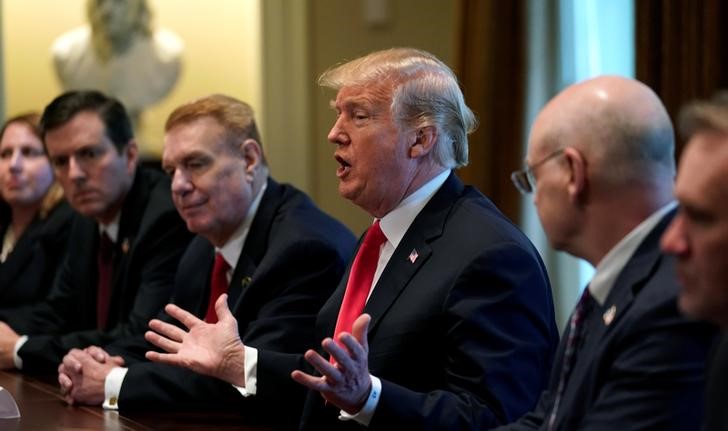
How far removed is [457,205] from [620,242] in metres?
0.95

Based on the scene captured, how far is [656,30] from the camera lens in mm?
5664

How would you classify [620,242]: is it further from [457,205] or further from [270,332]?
[270,332]

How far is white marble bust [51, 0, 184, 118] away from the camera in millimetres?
8625

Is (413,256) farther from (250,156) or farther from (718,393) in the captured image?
(718,393)

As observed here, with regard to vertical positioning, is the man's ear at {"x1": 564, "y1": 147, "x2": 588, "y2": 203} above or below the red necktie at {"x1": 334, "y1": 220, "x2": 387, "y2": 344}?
above

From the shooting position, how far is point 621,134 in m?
2.39

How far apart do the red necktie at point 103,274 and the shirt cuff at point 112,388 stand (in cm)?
128

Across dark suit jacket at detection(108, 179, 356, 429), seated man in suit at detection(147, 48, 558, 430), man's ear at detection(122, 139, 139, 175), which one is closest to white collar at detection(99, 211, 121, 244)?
man's ear at detection(122, 139, 139, 175)

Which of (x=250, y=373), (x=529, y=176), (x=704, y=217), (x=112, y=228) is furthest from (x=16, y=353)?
(x=704, y=217)

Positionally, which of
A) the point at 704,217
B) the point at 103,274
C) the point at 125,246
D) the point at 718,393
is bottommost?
the point at 103,274

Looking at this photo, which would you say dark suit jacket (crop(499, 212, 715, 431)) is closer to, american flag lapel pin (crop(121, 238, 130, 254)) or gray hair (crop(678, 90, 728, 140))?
gray hair (crop(678, 90, 728, 140))

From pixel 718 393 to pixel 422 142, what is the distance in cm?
144

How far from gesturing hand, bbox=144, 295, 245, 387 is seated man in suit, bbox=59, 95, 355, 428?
0.93ft

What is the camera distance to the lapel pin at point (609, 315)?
2359 millimetres
